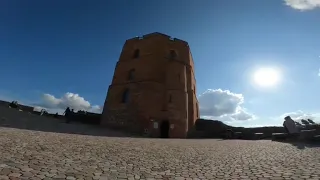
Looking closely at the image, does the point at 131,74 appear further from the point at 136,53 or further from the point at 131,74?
the point at 136,53

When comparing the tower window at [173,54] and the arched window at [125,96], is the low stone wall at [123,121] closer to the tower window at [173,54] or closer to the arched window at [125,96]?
the arched window at [125,96]

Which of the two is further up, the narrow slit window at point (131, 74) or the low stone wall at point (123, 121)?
the narrow slit window at point (131, 74)

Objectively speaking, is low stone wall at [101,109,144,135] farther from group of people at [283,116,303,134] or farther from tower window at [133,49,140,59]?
group of people at [283,116,303,134]

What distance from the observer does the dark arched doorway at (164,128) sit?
96.5ft

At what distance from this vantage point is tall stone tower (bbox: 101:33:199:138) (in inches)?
1136

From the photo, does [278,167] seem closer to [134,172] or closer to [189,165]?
[189,165]

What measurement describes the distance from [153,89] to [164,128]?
5039mm

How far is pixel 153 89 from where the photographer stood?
29.8 m

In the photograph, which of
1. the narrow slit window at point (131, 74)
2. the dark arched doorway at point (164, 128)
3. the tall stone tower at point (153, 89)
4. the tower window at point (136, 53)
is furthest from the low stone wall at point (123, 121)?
the tower window at point (136, 53)

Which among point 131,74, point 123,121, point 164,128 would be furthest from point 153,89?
point 123,121

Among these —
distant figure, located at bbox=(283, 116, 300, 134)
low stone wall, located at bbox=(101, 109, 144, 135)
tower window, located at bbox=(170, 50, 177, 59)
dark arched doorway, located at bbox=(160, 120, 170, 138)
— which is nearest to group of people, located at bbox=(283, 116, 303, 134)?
distant figure, located at bbox=(283, 116, 300, 134)

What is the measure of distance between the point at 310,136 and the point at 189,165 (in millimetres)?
11049

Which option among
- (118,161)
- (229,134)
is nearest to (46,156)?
(118,161)

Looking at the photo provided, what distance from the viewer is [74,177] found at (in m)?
5.35
